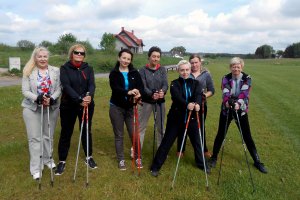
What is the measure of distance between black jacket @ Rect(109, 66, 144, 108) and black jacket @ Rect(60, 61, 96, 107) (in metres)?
0.45

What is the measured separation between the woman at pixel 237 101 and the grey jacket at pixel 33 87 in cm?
346

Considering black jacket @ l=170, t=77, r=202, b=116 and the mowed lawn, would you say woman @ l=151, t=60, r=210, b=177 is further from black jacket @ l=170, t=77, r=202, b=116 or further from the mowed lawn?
the mowed lawn

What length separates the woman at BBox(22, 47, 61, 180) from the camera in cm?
557

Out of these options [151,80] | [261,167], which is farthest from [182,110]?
[261,167]

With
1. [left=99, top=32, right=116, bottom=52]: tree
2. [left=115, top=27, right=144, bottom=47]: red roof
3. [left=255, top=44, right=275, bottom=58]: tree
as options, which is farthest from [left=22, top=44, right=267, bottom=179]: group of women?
[left=255, top=44, right=275, bottom=58]: tree

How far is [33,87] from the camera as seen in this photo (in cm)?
563

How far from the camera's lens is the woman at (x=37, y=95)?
557cm

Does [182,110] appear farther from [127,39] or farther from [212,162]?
[127,39]

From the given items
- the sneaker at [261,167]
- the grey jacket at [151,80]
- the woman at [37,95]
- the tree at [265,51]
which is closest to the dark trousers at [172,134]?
the grey jacket at [151,80]

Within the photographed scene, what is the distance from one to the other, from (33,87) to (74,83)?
750 mm

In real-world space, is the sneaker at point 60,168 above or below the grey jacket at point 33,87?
below

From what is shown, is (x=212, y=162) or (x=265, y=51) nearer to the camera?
(x=212, y=162)

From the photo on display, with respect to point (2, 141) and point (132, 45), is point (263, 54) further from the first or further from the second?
point (2, 141)

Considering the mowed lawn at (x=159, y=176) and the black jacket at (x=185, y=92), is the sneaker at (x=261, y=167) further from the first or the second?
the black jacket at (x=185, y=92)
